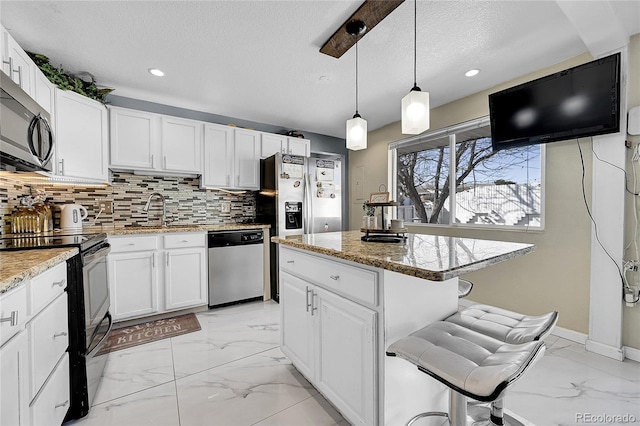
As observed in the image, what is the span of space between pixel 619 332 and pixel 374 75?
287 cm

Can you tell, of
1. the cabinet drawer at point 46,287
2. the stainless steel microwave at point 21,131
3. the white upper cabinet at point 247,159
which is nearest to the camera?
the cabinet drawer at point 46,287

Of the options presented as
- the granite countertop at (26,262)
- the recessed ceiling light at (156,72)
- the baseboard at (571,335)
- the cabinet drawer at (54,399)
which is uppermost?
the recessed ceiling light at (156,72)

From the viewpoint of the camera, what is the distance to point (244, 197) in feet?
13.0

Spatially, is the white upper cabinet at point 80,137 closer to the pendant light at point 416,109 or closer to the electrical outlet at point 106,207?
the electrical outlet at point 106,207

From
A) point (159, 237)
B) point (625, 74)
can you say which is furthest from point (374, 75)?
point (159, 237)

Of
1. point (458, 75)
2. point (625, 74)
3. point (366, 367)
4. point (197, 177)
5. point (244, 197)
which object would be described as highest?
point (458, 75)

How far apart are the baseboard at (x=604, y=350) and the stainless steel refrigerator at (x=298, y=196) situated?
265cm

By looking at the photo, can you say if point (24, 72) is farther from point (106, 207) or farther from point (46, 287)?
point (46, 287)

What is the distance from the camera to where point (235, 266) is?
3.22 m

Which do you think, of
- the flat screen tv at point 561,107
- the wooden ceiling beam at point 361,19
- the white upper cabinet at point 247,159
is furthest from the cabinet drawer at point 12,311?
the flat screen tv at point 561,107

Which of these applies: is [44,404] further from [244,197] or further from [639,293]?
[639,293]

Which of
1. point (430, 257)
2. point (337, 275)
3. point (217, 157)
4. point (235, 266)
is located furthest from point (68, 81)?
point (430, 257)

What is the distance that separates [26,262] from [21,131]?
0.87 m

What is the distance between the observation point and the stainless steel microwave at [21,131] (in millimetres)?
1339
